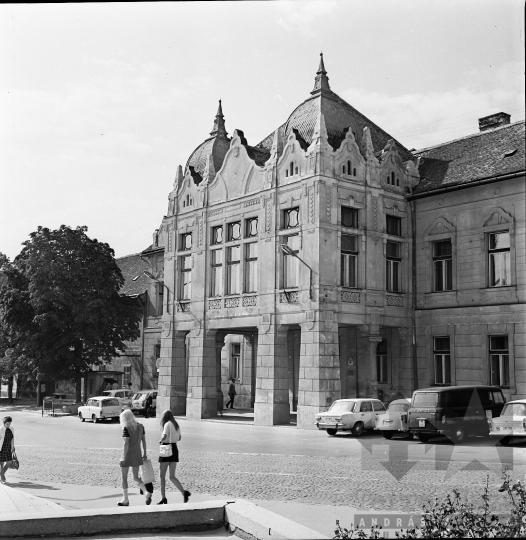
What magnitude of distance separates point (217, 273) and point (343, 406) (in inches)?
466

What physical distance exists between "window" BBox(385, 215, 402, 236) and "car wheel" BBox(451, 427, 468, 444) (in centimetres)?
1213

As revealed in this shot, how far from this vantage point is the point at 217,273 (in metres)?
38.8

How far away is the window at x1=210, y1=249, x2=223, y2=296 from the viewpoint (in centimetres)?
3850

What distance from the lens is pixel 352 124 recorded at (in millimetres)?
36062

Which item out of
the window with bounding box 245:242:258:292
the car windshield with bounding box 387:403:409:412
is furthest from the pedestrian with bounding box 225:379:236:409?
the car windshield with bounding box 387:403:409:412

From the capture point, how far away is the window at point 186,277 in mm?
40987

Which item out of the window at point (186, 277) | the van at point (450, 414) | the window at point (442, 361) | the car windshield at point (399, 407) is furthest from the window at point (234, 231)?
the van at point (450, 414)

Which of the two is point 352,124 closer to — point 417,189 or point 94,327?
point 417,189

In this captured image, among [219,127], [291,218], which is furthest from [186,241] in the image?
[291,218]

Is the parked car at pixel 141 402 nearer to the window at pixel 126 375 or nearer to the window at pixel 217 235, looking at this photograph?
the window at pixel 217 235

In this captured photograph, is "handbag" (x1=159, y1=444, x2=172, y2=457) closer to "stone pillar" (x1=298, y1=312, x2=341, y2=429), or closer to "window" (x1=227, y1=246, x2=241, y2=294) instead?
"stone pillar" (x1=298, y1=312, x2=341, y2=429)

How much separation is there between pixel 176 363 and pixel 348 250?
12.9 meters

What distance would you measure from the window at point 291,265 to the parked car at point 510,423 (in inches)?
482

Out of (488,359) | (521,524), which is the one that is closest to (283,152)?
(488,359)
